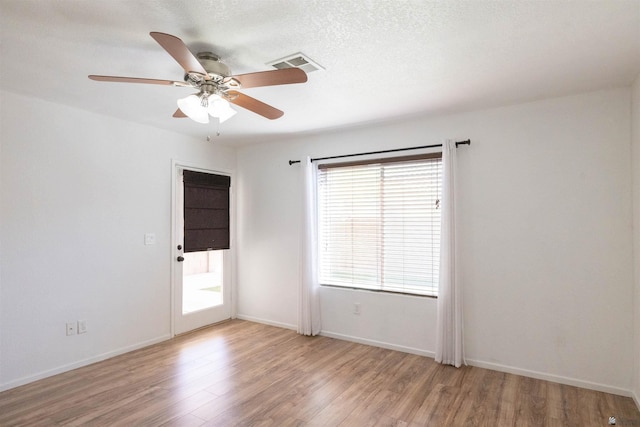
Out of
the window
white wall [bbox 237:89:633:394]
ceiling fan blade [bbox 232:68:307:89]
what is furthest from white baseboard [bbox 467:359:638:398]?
ceiling fan blade [bbox 232:68:307:89]

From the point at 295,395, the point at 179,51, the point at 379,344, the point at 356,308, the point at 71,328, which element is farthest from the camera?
the point at 356,308

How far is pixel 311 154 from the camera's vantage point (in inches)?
178

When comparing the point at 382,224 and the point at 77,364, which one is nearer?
the point at 77,364

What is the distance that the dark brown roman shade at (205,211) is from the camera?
448 centimetres

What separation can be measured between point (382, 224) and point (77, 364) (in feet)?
Result: 11.2

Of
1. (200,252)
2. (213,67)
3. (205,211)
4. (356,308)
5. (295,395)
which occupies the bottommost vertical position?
(295,395)

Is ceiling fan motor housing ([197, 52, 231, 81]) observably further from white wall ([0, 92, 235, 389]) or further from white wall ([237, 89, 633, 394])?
white wall ([237, 89, 633, 394])

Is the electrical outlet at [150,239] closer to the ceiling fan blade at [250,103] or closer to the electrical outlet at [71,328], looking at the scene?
the electrical outlet at [71,328]

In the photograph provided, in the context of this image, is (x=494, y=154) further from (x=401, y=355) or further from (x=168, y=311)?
(x=168, y=311)

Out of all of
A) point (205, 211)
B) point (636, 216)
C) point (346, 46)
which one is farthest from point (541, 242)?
point (205, 211)

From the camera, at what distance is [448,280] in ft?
11.4

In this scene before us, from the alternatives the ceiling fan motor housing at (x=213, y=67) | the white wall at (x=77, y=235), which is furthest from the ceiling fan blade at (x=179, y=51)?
the white wall at (x=77, y=235)

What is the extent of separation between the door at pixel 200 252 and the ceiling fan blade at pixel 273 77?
260 cm

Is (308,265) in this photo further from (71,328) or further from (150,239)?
(71,328)
